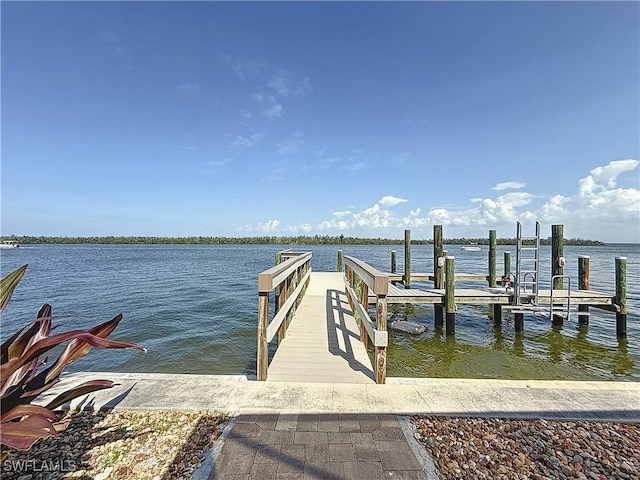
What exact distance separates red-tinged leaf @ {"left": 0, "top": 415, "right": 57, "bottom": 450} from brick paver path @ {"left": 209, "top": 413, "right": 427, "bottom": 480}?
0.99 meters

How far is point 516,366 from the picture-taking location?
607cm

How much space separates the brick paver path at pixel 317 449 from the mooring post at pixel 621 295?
26.3ft

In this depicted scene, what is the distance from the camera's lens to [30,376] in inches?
72.6

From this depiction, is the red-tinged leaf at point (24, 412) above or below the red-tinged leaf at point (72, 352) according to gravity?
below

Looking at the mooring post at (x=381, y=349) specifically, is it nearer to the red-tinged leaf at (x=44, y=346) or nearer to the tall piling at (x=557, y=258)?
the red-tinged leaf at (x=44, y=346)

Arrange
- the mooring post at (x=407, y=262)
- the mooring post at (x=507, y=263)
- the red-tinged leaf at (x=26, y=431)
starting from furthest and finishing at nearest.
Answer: the mooring post at (x=407, y=262) → the mooring post at (x=507, y=263) → the red-tinged leaf at (x=26, y=431)

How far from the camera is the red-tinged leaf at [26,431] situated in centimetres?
132

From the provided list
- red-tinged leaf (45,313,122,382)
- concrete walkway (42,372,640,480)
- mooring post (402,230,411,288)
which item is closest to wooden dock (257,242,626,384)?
concrete walkway (42,372,640,480)

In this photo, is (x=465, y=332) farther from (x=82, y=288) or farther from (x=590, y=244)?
(x=590, y=244)

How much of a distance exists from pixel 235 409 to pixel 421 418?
1.57 metres

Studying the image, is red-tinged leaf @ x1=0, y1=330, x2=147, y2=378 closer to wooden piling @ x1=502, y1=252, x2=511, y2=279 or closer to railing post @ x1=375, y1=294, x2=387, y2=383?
railing post @ x1=375, y1=294, x2=387, y2=383

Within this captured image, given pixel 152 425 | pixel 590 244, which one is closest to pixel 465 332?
pixel 152 425

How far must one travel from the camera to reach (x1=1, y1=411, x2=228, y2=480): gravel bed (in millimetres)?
2014

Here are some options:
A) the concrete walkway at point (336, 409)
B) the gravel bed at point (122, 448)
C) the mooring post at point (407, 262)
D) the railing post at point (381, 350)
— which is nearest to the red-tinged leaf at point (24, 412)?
the gravel bed at point (122, 448)
